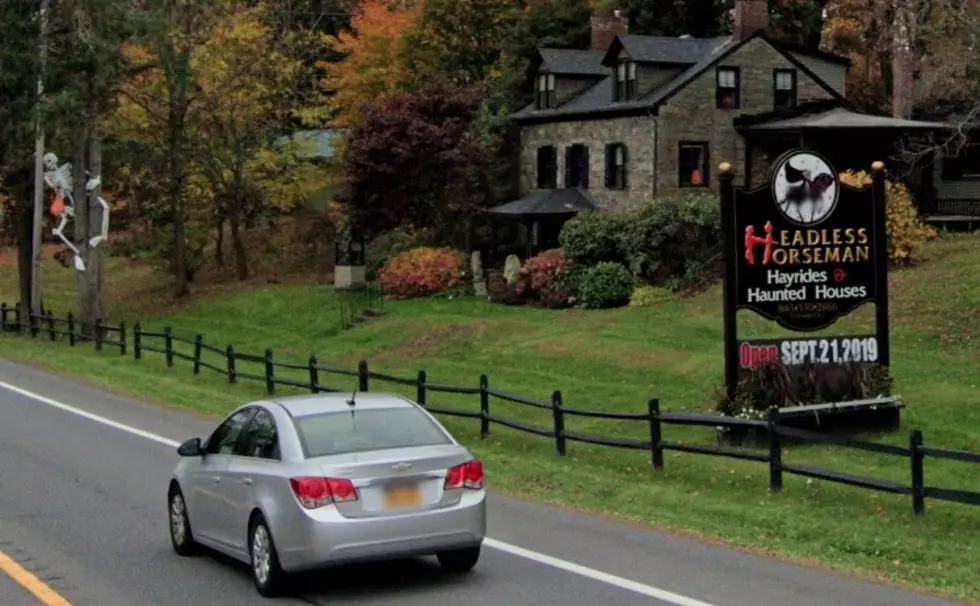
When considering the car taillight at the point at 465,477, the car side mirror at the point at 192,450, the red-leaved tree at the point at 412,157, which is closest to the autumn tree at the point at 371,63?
the red-leaved tree at the point at 412,157

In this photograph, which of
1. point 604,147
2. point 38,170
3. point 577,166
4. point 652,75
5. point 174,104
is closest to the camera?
point 38,170

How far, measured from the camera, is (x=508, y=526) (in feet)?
42.9

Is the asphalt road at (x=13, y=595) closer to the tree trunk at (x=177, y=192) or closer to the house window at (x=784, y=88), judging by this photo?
the house window at (x=784, y=88)

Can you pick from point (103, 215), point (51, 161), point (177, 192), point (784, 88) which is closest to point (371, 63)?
point (177, 192)

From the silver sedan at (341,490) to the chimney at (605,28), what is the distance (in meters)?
42.7

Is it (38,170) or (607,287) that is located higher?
(38,170)

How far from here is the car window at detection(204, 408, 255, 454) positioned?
445 inches

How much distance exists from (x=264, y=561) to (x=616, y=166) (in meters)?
35.7

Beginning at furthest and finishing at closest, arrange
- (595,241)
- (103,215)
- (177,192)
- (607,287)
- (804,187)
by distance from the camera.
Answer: (177,192) < (103,215) < (595,241) < (607,287) < (804,187)

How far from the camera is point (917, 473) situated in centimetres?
1267

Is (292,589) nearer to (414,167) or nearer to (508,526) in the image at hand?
(508,526)

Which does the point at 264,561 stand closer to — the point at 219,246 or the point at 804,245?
the point at 804,245

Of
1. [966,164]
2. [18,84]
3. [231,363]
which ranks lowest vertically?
[231,363]

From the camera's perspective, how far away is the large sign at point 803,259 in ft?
59.0
